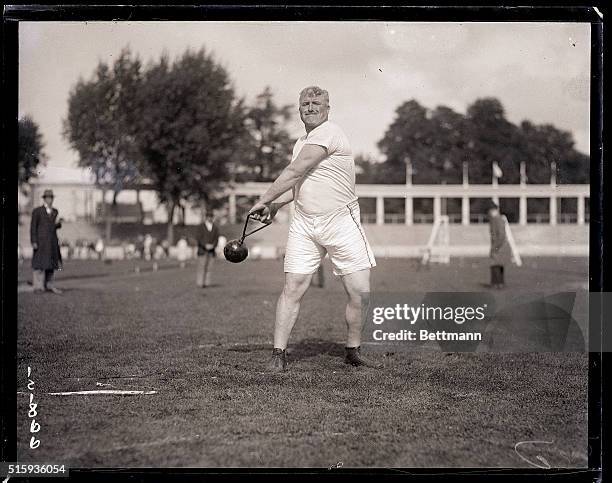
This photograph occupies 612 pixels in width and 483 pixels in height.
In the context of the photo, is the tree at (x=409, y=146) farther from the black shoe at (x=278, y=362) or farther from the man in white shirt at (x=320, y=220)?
the black shoe at (x=278, y=362)

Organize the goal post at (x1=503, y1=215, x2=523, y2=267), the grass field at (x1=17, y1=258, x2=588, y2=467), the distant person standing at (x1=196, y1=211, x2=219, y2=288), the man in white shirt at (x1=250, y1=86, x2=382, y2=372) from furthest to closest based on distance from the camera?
the goal post at (x1=503, y1=215, x2=523, y2=267), the distant person standing at (x1=196, y1=211, x2=219, y2=288), the man in white shirt at (x1=250, y1=86, x2=382, y2=372), the grass field at (x1=17, y1=258, x2=588, y2=467)

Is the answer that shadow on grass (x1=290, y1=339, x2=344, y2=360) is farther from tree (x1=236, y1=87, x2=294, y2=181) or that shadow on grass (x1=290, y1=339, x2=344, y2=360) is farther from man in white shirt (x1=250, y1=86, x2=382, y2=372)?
tree (x1=236, y1=87, x2=294, y2=181)

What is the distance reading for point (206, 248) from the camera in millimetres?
11875

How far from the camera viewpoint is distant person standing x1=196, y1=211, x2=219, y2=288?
1173 cm

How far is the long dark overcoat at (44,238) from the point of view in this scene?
5414mm

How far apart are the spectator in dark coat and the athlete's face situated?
7.73 meters

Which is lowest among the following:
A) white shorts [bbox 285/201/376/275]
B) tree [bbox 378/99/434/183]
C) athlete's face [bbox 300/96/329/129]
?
white shorts [bbox 285/201/376/275]

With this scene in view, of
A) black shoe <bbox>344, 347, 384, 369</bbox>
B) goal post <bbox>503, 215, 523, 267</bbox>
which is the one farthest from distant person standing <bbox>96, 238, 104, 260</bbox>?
black shoe <bbox>344, 347, 384, 369</bbox>

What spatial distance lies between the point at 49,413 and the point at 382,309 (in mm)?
2198

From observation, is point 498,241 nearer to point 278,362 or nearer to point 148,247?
point 278,362

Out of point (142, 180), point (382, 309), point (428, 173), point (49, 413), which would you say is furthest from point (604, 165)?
point (428, 173)

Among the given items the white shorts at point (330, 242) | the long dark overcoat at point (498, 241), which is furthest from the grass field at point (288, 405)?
the long dark overcoat at point (498, 241)

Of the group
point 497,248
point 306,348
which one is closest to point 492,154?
point 497,248

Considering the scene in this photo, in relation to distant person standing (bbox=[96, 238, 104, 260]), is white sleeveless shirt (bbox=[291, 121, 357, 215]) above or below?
above
